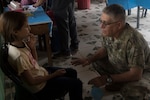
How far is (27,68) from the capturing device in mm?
1464

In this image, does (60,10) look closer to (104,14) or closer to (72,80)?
(104,14)

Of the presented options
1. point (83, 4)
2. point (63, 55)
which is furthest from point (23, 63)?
point (83, 4)

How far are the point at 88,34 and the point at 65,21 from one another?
0.97 metres

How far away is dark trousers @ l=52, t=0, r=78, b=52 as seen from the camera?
9.11ft

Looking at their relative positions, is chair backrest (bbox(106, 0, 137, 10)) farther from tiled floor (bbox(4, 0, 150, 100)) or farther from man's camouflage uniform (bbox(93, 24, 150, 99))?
man's camouflage uniform (bbox(93, 24, 150, 99))

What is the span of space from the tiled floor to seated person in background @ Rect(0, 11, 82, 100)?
72 cm

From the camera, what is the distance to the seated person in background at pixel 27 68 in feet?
4.74

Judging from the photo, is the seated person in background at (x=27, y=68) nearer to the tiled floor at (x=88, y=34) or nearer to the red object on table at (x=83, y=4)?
the tiled floor at (x=88, y=34)

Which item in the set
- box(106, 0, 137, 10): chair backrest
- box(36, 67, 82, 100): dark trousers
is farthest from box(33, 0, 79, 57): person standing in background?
box(36, 67, 82, 100): dark trousers

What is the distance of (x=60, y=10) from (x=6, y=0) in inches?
31.3

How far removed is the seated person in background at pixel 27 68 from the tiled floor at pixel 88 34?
2.35ft

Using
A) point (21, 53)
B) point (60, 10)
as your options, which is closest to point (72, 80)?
point (21, 53)

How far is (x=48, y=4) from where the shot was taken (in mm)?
3045

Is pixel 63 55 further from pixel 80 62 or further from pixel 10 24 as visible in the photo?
pixel 10 24
